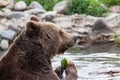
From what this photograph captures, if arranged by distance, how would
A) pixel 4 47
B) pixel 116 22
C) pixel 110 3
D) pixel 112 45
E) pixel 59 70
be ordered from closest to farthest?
1. pixel 59 70
2. pixel 112 45
3. pixel 4 47
4. pixel 116 22
5. pixel 110 3

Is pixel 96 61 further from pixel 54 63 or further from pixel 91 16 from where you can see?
pixel 91 16

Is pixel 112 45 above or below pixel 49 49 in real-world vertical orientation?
below

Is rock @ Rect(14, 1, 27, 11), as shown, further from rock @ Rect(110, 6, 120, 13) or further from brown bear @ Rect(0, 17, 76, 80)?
brown bear @ Rect(0, 17, 76, 80)

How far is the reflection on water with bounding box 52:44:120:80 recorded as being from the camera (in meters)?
10.8

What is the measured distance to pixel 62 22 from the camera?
18938 millimetres

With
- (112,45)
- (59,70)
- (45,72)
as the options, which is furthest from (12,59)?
(112,45)

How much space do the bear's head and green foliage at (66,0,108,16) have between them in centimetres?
1207

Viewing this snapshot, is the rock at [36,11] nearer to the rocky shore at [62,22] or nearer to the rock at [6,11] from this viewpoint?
the rocky shore at [62,22]

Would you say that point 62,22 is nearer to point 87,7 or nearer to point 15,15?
point 87,7

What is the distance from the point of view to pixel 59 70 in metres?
8.73

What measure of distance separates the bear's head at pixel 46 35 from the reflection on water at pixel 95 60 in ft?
9.78

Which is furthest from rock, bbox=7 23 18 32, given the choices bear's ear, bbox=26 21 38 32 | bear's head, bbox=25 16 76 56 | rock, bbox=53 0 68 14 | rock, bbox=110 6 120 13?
bear's ear, bbox=26 21 38 32

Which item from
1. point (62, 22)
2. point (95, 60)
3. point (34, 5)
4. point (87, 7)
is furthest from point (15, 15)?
point (95, 60)

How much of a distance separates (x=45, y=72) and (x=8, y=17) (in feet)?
42.9
